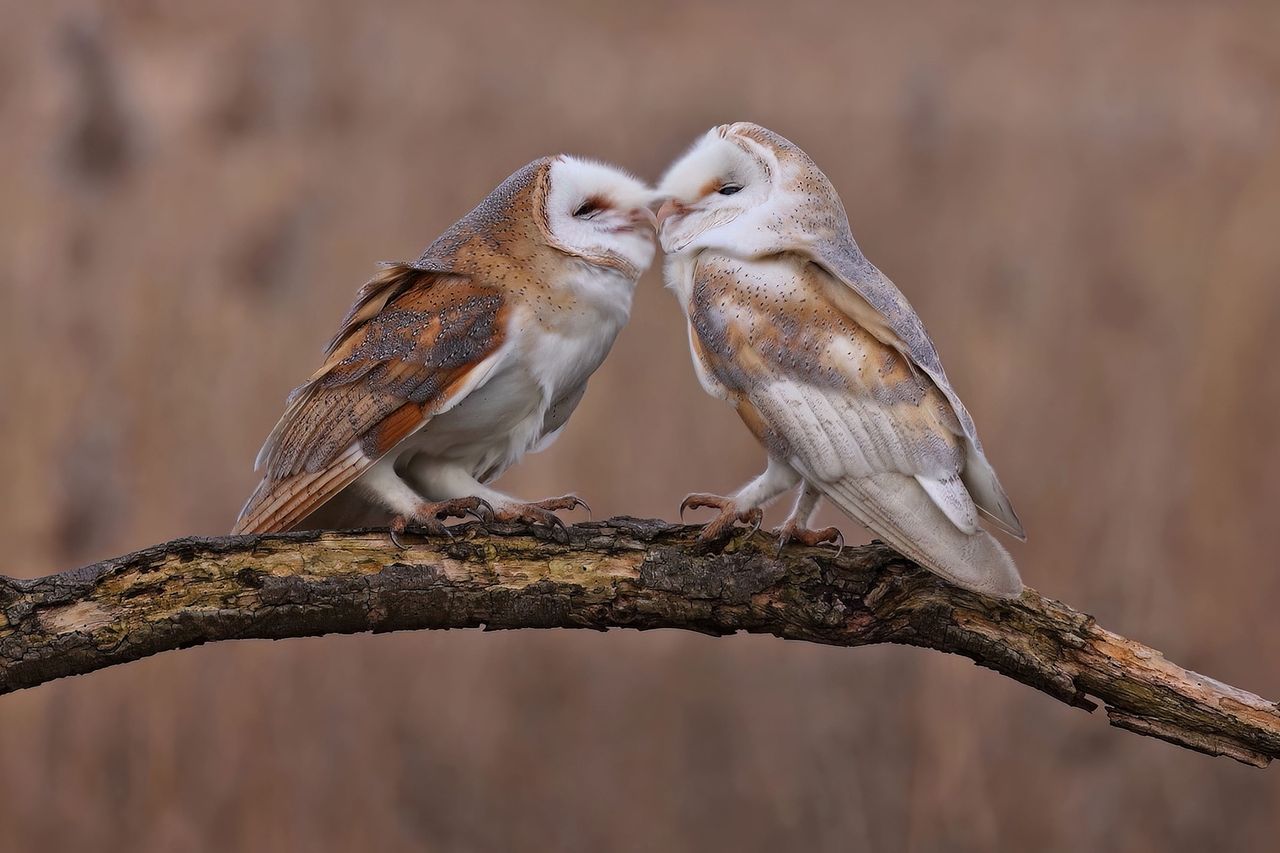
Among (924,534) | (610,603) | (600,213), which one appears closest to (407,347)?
(600,213)

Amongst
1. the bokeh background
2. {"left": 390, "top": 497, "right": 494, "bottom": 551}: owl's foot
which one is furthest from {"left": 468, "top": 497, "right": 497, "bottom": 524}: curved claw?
the bokeh background

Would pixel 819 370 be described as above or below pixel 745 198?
below

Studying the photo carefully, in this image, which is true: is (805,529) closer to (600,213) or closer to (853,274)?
(853,274)

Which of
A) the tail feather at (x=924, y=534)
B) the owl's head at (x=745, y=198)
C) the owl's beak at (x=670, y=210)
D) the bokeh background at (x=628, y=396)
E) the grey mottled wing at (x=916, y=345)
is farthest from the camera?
the bokeh background at (x=628, y=396)

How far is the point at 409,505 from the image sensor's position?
5.69ft

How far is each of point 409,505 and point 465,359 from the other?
0.21 m

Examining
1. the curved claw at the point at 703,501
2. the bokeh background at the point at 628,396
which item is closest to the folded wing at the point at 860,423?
the curved claw at the point at 703,501

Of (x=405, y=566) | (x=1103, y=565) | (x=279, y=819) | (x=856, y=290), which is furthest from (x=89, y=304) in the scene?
(x=1103, y=565)

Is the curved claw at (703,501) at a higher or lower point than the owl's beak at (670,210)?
lower

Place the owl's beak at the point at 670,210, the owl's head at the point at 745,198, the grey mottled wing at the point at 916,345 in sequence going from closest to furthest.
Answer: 1. the grey mottled wing at the point at 916,345
2. the owl's head at the point at 745,198
3. the owl's beak at the point at 670,210

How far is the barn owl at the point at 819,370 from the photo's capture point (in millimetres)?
1574

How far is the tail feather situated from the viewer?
1.51 m

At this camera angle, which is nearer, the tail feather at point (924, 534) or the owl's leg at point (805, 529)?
the tail feather at point (924, 534)

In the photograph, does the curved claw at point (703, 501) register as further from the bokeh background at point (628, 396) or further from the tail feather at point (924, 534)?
the bokeh background at point (628, 396)
